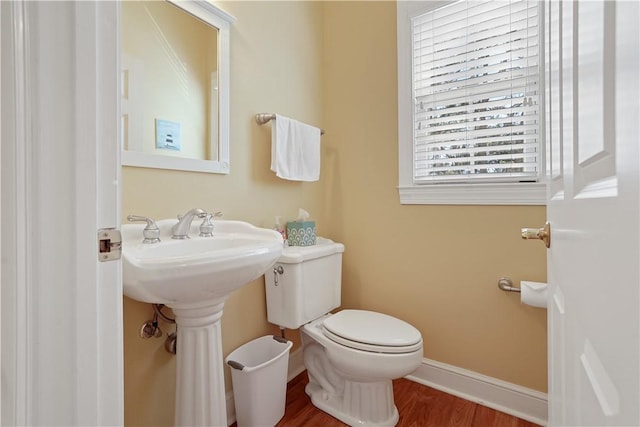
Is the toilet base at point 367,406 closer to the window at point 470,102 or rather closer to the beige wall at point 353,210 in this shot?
the beige wall at point 353,210

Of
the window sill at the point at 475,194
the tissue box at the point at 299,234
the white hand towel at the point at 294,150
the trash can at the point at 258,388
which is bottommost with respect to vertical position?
the trash can at the point at 258,388

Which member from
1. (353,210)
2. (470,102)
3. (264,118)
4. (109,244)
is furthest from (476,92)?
(109,244)

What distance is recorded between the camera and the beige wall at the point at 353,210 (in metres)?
1.24

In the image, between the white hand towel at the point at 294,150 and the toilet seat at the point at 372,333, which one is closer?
the toilet seat at the point at 372,333

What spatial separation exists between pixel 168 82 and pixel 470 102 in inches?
55.0

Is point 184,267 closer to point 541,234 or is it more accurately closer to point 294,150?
point 541,234

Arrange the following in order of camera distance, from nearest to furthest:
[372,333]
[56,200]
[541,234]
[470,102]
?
[56,200] → [541,234] → [372,333] → [470,102]

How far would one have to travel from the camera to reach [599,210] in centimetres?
34

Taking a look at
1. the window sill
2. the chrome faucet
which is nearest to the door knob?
the window sill

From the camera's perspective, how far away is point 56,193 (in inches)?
17.7

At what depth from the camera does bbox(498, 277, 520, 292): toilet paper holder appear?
146 cm

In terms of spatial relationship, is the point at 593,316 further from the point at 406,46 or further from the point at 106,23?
the point at 406,46

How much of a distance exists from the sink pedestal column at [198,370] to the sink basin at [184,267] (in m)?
0.13

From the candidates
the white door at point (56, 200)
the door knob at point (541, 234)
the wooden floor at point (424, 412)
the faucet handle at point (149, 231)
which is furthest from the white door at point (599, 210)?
the faucet handle at point (149, 231)
